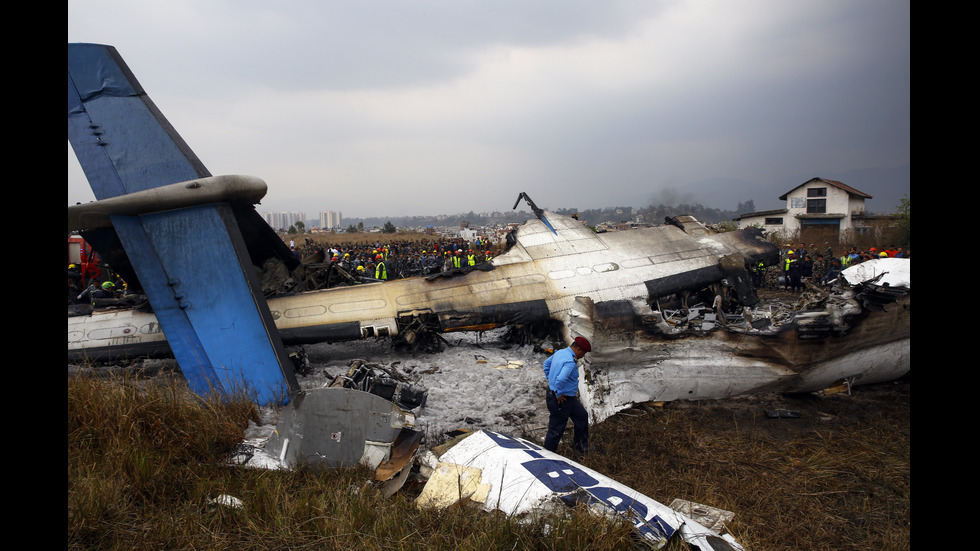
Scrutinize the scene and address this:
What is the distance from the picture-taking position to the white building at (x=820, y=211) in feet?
97.2

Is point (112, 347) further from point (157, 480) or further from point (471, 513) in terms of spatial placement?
point (471, 513)

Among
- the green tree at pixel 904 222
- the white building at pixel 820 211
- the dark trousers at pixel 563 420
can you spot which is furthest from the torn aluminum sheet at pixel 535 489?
the white building at pixel 820 211

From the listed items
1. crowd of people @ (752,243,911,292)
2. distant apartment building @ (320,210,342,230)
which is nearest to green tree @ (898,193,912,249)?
crowd of people @ (752,243,911,292)

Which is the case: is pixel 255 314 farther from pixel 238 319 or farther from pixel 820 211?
pixel 820 211

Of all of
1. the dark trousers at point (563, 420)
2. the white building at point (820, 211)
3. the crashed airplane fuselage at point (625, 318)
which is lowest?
the dark trousers at point (563, 420)

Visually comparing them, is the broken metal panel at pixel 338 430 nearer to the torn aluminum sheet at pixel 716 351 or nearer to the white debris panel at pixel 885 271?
the torn aluminum sheet at pixel 716 351

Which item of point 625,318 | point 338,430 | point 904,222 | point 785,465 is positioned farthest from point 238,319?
point 904,222

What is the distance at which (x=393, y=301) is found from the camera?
27.1ft

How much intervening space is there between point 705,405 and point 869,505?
2.27m

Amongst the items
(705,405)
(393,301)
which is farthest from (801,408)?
(393,301)

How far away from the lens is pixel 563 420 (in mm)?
4805

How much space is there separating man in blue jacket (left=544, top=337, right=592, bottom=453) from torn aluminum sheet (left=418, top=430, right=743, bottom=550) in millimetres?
876

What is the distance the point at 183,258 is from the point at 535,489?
18.9 ft
